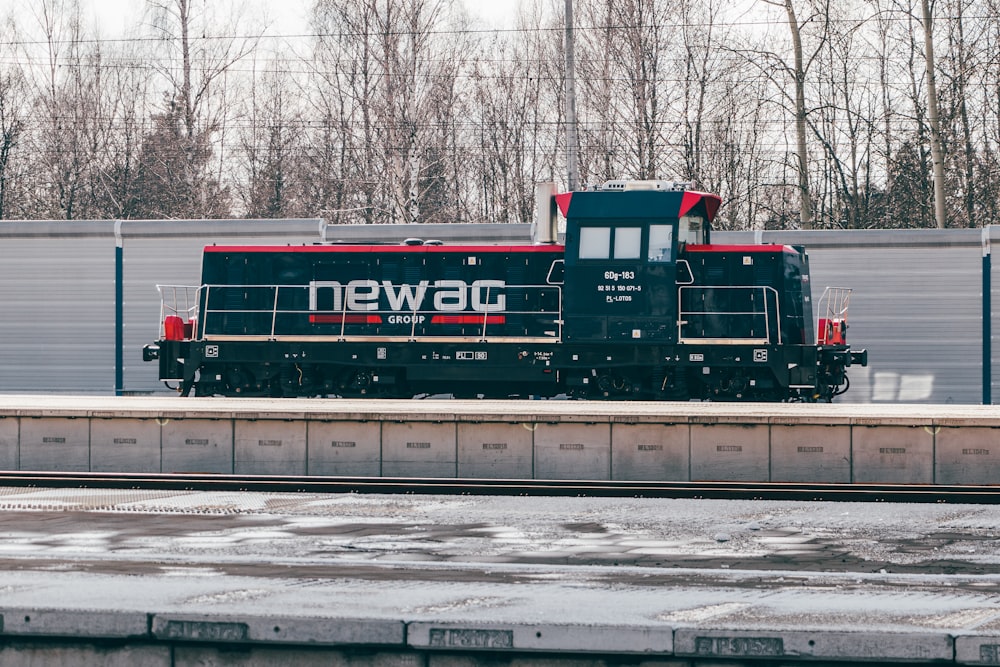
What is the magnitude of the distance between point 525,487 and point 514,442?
81.8 inches

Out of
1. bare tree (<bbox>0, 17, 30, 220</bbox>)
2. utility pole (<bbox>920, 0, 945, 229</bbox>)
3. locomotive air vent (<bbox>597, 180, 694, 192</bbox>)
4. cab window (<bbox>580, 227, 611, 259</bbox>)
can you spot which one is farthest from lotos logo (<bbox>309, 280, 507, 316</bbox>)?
bare tree (<bbox>0, 17, 30, 220</bbox>)

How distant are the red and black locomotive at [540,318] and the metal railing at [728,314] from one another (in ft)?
0.07

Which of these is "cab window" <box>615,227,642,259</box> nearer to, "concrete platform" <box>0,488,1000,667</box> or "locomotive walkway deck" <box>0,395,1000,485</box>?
"locomotive walkway deck" <box>0,395,1000,485</box>

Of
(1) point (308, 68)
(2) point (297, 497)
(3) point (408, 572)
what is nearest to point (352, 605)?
(3) point (408, 572)

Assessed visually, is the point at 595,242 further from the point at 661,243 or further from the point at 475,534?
the point at 475,534

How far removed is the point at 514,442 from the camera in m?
15.0

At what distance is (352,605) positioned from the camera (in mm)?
6480

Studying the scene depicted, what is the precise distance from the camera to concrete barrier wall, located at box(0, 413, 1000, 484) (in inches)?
568

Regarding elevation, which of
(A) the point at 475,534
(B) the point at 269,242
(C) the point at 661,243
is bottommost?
(A) the point at 475,534

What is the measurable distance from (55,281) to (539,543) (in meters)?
17.4

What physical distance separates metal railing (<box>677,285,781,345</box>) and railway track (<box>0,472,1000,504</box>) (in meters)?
5.88

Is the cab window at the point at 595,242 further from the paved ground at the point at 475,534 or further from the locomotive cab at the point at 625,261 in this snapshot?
the paved ground at the point at 475,534

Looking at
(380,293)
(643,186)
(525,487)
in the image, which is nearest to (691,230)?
(643,186)

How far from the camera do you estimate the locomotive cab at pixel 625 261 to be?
19516 millimetres
